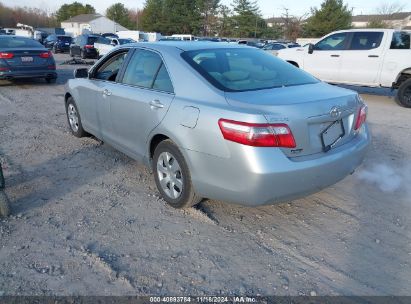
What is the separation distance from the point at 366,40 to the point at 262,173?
9.20 meters

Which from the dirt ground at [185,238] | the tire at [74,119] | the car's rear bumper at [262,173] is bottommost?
the dirt ground at [185,238]

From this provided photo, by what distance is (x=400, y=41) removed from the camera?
10047 mm

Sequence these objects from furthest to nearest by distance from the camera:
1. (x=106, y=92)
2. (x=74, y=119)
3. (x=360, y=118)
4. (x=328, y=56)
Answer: (x=328, y=56), (x=74, y=119), (x=106, y=92), (x=360, y=118)

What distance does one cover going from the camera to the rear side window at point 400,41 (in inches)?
394

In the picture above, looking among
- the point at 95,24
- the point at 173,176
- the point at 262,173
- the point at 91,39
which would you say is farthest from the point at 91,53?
the point at 95,24

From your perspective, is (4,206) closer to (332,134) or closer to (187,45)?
(187,45)

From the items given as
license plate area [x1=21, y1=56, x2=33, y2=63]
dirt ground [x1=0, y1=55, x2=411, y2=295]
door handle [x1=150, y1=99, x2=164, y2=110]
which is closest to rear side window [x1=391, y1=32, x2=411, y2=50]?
dirt ground [x1=0, y1=55, x2=411, y2=295]

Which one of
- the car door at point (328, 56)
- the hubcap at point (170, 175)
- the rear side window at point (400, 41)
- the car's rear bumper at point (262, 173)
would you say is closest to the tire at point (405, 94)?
the rear side window at point (400, 41)

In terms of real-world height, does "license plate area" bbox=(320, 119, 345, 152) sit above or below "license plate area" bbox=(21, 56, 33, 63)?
above

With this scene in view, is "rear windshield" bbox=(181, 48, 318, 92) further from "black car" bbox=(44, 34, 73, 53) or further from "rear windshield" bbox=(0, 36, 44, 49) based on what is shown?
"black car" bbox=(44, 34, 73, 53)

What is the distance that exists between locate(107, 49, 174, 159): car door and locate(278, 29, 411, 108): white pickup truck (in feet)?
26.6

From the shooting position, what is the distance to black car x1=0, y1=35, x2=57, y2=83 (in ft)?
34.9

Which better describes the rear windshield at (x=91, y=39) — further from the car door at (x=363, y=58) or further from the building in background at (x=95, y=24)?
the building in background at (x=95, y=24)

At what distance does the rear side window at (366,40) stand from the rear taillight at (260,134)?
28.8 ft
